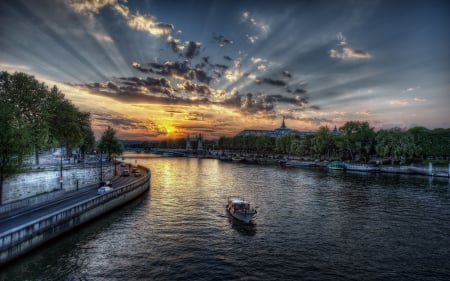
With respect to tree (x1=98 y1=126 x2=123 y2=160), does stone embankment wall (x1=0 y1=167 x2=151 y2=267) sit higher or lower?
lower

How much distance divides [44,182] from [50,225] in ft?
64.5

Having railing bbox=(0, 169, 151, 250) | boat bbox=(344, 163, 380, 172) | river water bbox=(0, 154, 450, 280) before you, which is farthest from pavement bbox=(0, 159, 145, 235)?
boat bbox=(344, 163, 380, 172)

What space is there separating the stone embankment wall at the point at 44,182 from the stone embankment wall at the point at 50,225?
10074 mm

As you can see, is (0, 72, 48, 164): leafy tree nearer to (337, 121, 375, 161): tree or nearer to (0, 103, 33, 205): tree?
(0, 103, 33, 205): tree

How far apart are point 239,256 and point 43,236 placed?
22265mm

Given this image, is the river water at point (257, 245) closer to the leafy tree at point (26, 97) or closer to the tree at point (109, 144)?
the leafy tree at point (26, 97)

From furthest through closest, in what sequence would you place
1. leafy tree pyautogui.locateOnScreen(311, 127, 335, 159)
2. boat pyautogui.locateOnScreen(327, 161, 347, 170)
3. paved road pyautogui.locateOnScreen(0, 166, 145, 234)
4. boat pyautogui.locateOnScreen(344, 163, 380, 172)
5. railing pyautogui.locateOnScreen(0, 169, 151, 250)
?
leafy tree pyautogui.locateOnScreen(311, 127, 335, 159) < boat pyautogui.locateOnScreen(327, 161, 347, 170) < boat pyautogui.locateOnScreen(344, 163, 380, 172) < paved road pyautogui.locateOnScreen(0, 166, 145, 234) < railing pyautogui.locateOnScreen(0, 169, 151, 250)

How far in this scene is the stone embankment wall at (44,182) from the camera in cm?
4178

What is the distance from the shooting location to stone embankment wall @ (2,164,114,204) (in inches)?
1645

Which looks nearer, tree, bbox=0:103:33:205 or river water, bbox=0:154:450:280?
river water, bbox=0:154:450:280

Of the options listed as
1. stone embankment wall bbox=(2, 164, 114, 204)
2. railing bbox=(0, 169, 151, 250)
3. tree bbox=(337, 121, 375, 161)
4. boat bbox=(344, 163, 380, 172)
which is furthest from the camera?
tree bbox=(337, 121, 375, 161)

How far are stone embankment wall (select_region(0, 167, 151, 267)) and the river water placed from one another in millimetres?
1035

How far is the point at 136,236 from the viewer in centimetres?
3791

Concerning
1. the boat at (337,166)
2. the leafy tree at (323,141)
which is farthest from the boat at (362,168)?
the leafy tree at (323,141)
